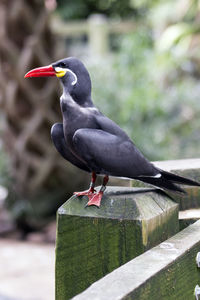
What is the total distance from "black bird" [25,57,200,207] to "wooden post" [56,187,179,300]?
110 mm

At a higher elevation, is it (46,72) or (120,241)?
(46,72)

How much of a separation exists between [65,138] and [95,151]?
0.33 feet

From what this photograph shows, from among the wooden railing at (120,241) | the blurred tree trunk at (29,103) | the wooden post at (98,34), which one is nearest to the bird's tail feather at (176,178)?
the wooden railing at (120,241)

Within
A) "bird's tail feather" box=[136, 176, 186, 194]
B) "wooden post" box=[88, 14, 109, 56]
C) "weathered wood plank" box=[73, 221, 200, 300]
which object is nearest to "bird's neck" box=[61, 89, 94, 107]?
"bird's tail feather" box=[136, 176, 186, 194]

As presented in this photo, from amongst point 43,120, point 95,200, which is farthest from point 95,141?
point 43,120

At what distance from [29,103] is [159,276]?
392 cm

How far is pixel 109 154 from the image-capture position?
1.23 meters

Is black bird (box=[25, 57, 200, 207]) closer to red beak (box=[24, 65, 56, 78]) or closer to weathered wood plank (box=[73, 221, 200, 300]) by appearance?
red beak (box=[24, 65, 56, 78])

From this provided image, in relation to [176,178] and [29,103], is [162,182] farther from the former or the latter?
[29,103]

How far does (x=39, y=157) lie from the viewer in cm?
468

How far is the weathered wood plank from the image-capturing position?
74 centimetres

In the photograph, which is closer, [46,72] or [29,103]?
[46,72]

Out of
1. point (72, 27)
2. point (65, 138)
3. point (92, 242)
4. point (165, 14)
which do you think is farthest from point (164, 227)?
point (72, 27)

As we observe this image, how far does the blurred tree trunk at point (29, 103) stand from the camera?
4.52 meters
